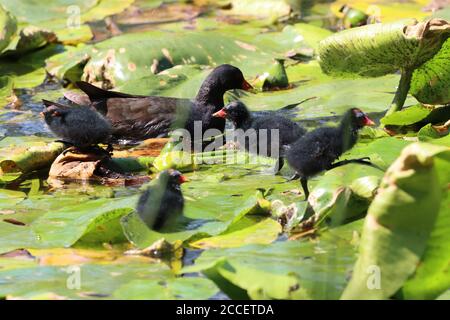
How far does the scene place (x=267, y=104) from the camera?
704cm

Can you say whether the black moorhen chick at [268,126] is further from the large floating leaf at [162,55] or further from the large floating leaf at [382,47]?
the large floating leaf at [162,55]

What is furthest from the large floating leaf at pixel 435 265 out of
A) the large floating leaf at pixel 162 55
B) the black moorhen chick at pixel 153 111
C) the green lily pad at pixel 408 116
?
the large floating leaf at pixel 162 55

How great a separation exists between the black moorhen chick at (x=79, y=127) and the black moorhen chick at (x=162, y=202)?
1.24 meters

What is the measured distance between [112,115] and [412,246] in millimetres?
4583

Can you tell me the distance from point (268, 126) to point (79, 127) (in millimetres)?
1113

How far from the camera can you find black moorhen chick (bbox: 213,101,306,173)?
542 centimetres

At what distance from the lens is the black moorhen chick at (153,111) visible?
283 inches

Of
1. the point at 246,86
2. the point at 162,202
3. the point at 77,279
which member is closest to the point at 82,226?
the point at 162,202

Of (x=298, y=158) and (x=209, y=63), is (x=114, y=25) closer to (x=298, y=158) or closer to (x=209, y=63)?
(x=209, y=63)

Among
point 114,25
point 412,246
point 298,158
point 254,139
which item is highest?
point 412,246

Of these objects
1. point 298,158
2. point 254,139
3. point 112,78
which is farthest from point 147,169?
point 112,78

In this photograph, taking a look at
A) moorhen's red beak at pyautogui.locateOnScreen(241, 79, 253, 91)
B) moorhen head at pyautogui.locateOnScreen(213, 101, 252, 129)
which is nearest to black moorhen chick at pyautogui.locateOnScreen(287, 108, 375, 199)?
moorhen head at pyautogui.locateOnScreen(213, 101, 252, 129)

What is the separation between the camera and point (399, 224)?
2898 mm

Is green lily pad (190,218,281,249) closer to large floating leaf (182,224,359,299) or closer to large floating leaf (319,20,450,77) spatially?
large floating leaf (182,224,359,299)
